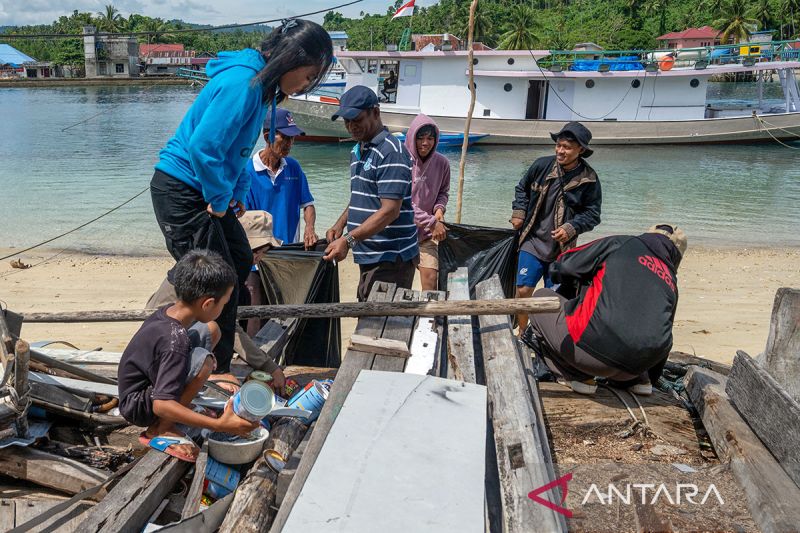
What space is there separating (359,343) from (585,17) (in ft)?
251

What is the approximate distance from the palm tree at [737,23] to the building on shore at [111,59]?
194ft

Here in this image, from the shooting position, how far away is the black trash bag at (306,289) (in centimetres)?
477

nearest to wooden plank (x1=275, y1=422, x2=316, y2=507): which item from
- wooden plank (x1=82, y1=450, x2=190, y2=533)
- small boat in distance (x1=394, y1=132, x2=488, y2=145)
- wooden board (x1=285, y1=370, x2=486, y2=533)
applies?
wooden board (x1=285, y1=370, x2=486, y2=533)

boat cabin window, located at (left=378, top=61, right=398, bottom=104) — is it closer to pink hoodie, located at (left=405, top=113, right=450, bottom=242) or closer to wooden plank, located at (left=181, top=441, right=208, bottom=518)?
pink hoodie, located at (left=405, top=113, right=450, bottom=242)

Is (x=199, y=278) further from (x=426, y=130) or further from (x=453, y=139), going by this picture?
(x=453, y=139)

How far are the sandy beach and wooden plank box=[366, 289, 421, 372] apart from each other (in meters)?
2.53

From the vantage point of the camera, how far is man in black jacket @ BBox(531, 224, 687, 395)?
10.9 feet

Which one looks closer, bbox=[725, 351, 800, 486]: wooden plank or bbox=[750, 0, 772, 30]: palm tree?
bbox=[725, 351, 800, 486]: wooden plank

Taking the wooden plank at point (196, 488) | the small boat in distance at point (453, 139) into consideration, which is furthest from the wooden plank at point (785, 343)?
the small boat in distance at point (453, 139)

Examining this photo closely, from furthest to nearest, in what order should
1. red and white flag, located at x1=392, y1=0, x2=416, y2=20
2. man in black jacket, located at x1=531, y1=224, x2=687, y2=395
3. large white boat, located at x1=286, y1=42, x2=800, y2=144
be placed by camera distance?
large white boat, located at x1=286, y1=42, x2=800, y2=144 → red and white flag, located at x1=392, y1=0, x2=416, y2=20 → man in black jacket, located at x1=531, y1=224, x2=687, y2=395

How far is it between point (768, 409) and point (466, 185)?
16223mm

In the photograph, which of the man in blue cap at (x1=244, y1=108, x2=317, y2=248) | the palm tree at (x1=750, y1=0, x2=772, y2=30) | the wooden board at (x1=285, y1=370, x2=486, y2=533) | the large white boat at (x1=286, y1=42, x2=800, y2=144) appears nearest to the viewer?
the wooden board at (x1=285, y1=370, x2=486, y2=533)

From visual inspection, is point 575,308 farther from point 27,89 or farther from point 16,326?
point 27,89

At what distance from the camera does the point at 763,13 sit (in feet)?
201
